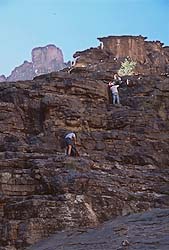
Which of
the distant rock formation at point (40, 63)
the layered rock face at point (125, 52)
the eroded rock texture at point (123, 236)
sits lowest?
the eroded rock texture at point (123, 236)

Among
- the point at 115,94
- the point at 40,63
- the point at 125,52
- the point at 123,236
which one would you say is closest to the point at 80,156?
the point at 123,236

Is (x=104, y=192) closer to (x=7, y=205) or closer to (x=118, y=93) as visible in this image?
(x=7, y=205)

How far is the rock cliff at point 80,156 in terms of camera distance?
1967cm

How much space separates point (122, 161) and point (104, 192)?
7347 mm

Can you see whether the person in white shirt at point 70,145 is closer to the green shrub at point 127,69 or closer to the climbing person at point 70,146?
the climbing person at point 70,146

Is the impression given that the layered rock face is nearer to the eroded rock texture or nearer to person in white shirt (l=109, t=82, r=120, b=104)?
person in white shirt (l=109, t=82, r=120, b=104)

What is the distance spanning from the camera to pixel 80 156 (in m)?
25.8

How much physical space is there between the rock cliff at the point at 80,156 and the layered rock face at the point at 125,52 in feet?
102

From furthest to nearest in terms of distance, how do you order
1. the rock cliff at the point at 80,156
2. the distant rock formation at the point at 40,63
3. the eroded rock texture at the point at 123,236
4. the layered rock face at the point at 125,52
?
the distant rock formation at the point at 40,63, the layered rock face at the point at 125,52, the rock cliff at the point at 80,156, the eroded rock texture at the point at 123,236

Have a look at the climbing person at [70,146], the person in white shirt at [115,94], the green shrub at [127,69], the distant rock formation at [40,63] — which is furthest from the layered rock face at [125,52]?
the distant rock formation at [40,63]

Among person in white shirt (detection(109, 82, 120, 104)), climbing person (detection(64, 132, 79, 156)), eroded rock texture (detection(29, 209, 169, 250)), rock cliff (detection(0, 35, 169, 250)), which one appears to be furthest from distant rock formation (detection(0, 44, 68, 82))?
eroded rock texture (detection(29, 209, 169, 250))

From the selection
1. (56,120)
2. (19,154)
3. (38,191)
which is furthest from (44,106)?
(38,191)

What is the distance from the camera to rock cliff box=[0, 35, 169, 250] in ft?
64.5

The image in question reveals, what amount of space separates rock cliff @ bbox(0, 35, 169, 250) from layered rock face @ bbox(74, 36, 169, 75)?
3102cm
